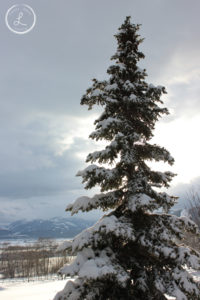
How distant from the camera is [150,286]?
6.48m

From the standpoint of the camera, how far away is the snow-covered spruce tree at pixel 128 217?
603 cm

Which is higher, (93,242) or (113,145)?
(113,145)

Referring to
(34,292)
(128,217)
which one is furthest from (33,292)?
(128,217)

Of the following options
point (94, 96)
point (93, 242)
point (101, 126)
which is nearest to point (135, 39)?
point (94, 96)

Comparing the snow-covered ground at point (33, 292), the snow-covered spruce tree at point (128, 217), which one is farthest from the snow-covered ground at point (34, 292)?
the snow-covered spruce tree at point (128, 217)

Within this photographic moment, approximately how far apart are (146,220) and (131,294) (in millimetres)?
2149

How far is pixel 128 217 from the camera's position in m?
7.34

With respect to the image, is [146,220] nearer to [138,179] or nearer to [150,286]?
[138,179]

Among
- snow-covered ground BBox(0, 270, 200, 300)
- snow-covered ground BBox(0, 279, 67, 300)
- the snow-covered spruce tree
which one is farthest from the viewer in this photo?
snow-covered ground BBox(0, 270, 200, 300)

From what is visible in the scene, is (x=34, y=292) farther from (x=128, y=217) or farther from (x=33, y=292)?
(x=128, y=217)

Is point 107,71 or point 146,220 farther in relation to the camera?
point 107,71

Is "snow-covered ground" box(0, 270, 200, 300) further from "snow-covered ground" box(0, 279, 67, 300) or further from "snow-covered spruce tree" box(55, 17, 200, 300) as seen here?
"snow-covered spruce tree" box(55, 17, 200, 300)

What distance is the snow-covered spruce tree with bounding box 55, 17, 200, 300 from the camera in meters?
6.03

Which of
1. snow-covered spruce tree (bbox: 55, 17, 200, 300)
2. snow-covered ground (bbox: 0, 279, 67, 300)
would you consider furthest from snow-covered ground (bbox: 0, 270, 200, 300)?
snow-covered spruce tree (bbox: 55, 17, 200, 300)
